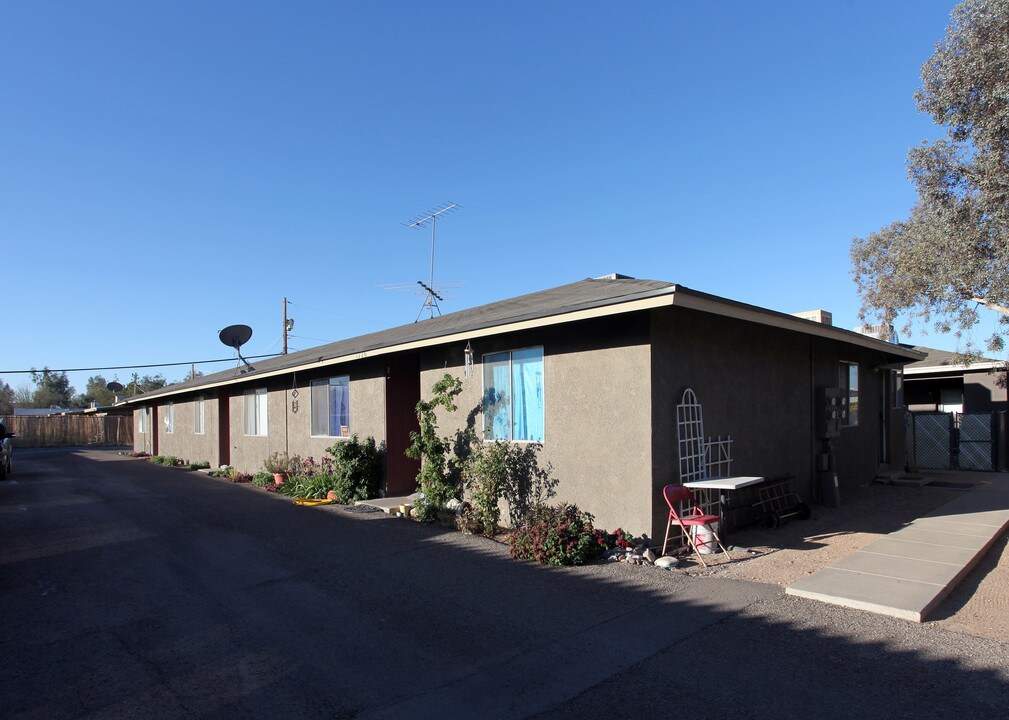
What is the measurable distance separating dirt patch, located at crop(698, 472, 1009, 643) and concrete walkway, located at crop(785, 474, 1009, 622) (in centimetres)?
15

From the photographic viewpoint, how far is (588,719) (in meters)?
3.65

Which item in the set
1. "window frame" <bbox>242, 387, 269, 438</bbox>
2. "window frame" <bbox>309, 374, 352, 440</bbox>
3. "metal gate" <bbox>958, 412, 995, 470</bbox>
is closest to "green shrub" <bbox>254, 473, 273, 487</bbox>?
"window frame" <bbox>242, 387, 269, 438</bbox>

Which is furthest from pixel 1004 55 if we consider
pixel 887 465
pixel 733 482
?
pixel 887 465

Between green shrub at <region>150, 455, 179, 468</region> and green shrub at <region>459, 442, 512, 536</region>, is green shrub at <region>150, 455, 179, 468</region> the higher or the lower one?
the lower one

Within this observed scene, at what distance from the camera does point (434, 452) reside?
400 inches

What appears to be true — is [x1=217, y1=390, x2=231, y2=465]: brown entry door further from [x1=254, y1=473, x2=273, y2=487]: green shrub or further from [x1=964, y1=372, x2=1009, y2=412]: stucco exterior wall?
[x1=964, y1=372, x2=1009, y2=412]: stucco exterior wall

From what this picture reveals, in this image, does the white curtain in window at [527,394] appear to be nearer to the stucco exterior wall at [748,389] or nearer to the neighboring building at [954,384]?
the stucco exterior wall at [748,389]

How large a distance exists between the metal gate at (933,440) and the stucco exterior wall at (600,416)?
13.6m

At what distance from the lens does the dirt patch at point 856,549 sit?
5.39 meters

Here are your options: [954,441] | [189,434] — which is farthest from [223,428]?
[954,441]

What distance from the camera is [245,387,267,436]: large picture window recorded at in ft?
56.6

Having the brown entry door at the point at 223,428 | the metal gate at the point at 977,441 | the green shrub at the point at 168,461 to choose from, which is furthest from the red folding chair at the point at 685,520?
the green shrub at the point at 168,461

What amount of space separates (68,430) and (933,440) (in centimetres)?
4838

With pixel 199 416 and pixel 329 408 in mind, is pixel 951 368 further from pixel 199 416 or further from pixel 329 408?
pixel 199 416
